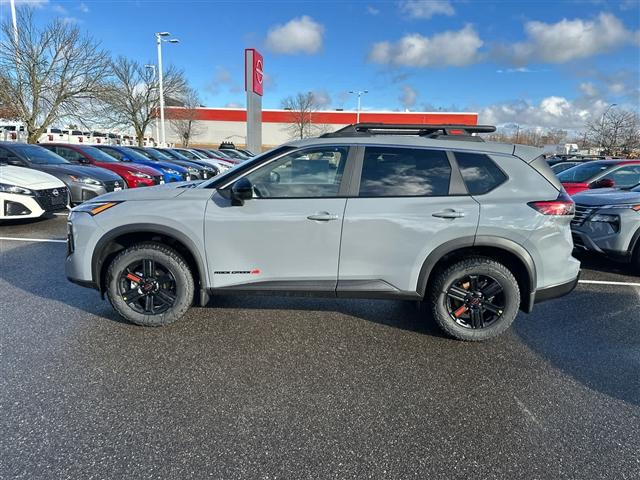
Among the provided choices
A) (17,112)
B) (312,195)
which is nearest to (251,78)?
(17,112)

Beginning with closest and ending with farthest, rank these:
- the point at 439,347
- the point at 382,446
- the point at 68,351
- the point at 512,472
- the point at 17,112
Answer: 1. the point at 512,472
2. the point at 382,446
3. the point at 68,351
4. the point at 439,347
5. the point at 17,112

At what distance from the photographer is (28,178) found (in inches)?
287

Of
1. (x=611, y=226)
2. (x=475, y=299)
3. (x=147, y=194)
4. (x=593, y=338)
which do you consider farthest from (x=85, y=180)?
(x=611, y=226)

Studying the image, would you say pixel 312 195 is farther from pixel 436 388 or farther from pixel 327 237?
pixel 436 388

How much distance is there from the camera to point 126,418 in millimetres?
2406

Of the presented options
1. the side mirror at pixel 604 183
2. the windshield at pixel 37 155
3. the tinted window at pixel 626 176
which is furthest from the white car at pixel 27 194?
the tinted window at pixel 626 176

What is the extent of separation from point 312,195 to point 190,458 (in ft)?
6.83

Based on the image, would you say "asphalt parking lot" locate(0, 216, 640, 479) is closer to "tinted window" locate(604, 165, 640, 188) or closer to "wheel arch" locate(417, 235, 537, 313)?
"wheel arch" locate(417, 235, 537, 313)

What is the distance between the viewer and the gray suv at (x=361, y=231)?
3250 mm

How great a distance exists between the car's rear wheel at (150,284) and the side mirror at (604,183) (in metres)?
7.87

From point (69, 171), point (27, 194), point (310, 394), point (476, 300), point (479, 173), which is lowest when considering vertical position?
point (310, 394)

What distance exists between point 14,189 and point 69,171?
5.51 ft

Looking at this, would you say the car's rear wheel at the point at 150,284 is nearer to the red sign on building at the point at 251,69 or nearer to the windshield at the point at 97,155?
the windshield at the point at 97,155

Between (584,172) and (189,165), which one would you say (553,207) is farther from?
(189,165)
